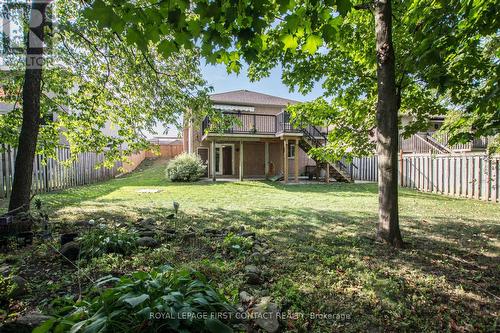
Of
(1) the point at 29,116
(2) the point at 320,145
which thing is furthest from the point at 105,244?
(2) the point at 320,145

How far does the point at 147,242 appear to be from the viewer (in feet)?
11.5

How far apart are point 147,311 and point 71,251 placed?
2.16 meters

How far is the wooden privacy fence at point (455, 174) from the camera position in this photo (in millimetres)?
8000

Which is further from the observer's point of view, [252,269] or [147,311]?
[252,269]

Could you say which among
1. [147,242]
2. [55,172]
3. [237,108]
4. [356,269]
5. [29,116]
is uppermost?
[237,108]

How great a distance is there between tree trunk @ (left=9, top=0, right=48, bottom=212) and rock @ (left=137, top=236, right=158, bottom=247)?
1969mm

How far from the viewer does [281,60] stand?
4535 millimetres

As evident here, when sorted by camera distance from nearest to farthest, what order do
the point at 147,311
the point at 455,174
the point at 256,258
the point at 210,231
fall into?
1. the point at 147,311
2. the point at 256,258
3. the point at 210,231
4. the point at 455,174

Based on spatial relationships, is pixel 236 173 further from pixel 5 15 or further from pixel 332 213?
pixel 5 15

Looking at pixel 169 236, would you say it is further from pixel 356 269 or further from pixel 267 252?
pixel 356 269

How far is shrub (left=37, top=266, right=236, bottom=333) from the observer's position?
1442 mm

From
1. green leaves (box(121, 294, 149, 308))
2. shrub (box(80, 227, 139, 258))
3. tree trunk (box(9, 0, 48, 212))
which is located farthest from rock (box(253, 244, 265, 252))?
tree trunk (box(9, 0, 48, 212))

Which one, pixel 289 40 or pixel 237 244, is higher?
pixel 289 40

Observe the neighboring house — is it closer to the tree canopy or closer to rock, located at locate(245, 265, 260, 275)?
the tree canopy
